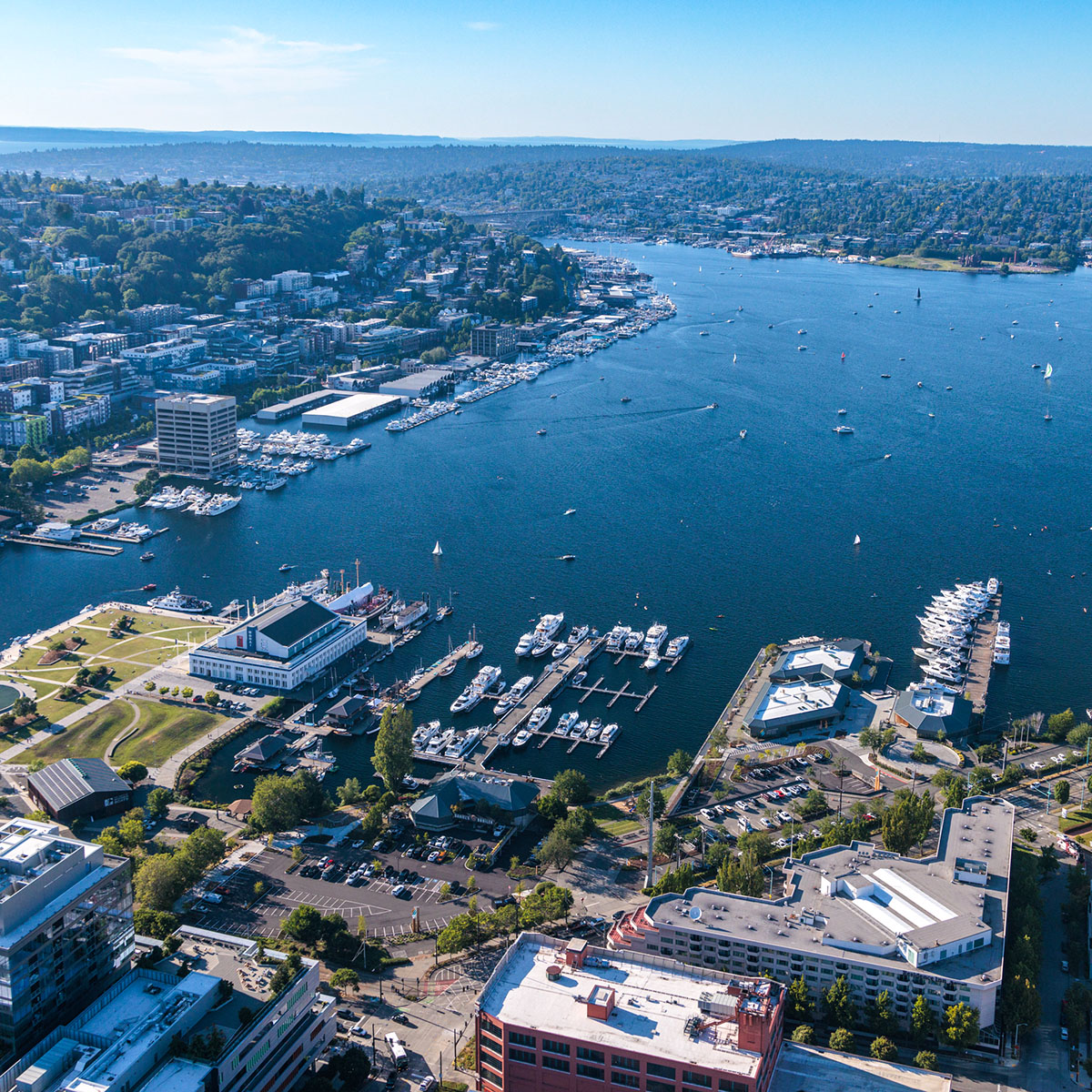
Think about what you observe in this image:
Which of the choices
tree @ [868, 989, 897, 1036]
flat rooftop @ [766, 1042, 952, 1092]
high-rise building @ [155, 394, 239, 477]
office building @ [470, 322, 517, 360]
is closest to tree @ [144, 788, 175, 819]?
flat rooftop @ [766, 1042, 952, 1092]

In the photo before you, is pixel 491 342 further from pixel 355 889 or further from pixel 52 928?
pixel 52 928

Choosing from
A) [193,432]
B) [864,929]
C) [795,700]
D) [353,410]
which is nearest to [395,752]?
[795,700]

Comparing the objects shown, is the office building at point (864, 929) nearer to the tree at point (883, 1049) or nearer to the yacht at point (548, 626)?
the tree at point (883, 1049)

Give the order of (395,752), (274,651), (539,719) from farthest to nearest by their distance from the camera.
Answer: (274,651) → (539,719) → (395,752)

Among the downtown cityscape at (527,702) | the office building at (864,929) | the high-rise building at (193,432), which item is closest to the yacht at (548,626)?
the downtown cityscape at (527,702)

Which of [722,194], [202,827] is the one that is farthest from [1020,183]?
[202,827]

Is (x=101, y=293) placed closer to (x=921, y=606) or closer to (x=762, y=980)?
(x=921, y=606)
